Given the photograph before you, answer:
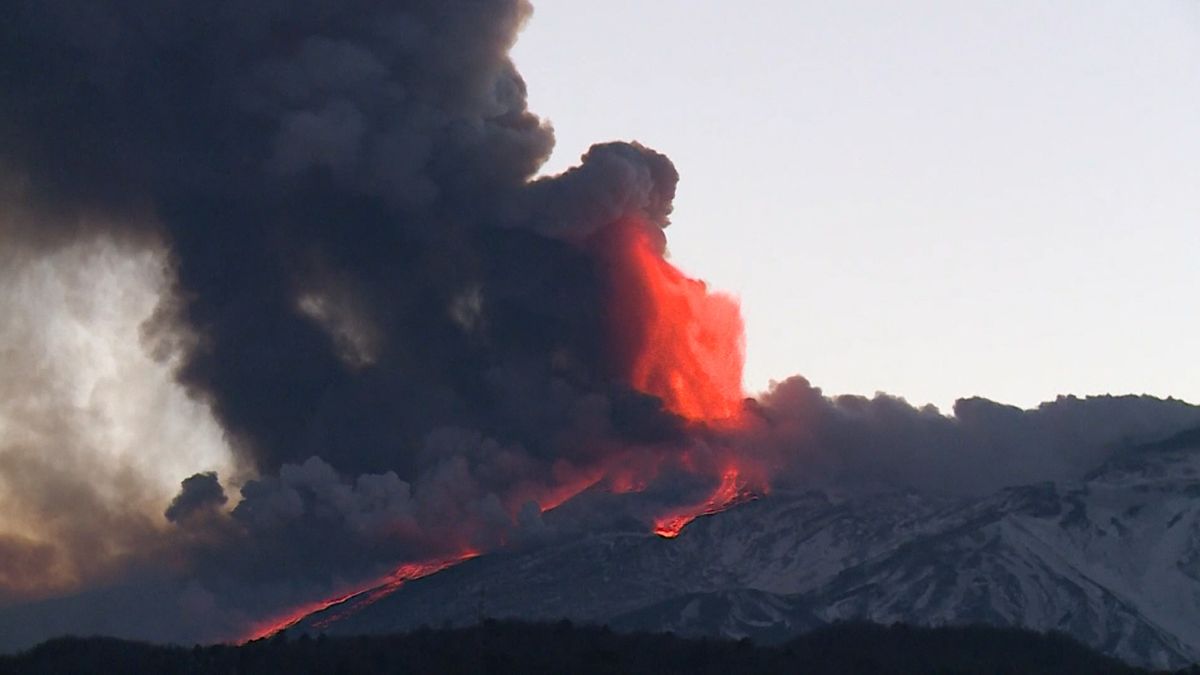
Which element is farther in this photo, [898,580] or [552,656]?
[898,580]

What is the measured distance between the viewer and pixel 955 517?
198m

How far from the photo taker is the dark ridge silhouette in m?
100

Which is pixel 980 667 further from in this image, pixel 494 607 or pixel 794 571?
pixel 794 571

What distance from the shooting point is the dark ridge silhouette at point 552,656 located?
100375 millimetres

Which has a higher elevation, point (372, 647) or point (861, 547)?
point (861, 547)

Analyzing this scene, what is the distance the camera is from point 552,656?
10181 centimetres

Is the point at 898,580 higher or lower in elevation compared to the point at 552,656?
higher

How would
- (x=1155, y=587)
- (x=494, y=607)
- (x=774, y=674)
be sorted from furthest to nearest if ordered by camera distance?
(x=1155, y=587) < (x=494, y=607) < (x=774, y=674)

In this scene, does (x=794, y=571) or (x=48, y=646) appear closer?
(x=48, y=646)

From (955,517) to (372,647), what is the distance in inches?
4029

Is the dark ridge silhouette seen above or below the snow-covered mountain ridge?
below

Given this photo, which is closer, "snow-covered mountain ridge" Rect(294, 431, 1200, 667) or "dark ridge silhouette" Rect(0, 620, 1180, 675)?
"dark ridge silhouette" Rect(0, 620, 1180, 675)

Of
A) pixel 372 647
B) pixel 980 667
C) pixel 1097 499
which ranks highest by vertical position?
pixel 1097 499

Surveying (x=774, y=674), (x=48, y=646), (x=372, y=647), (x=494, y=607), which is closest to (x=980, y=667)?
(x=774, y=674)
